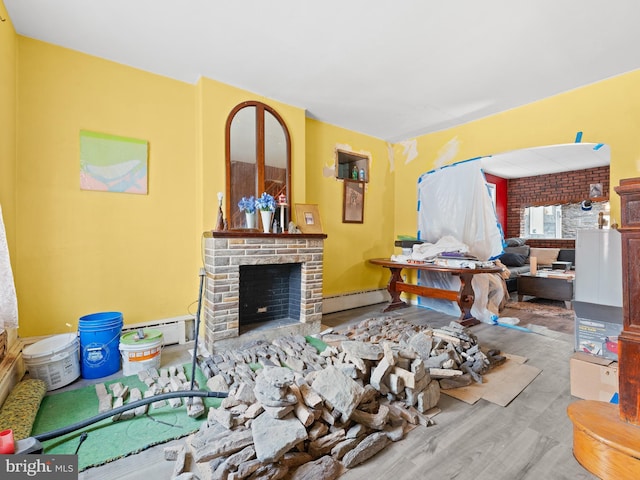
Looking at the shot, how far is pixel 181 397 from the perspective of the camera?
192 cm

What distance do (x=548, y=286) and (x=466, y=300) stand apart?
200 cm

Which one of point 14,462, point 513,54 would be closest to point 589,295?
point 513,54

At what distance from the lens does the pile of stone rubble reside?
1332mm

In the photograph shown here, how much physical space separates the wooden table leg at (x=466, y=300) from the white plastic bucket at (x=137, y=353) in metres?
3.18

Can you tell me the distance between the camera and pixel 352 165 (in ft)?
15.0

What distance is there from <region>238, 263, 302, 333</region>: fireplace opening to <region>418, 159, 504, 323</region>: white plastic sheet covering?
6.94ft

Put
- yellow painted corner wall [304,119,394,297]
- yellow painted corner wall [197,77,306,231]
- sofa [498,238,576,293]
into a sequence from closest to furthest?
yellow painted corner wall [197,77,306,231]
yellow painted corner wall [304,119,394,297]
sofa [498,238,576,293]

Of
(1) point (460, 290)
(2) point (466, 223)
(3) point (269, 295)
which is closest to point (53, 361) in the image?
(3) point (269, 295)

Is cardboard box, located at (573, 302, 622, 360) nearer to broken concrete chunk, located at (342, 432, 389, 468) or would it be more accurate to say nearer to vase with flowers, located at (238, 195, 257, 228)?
broken concrete chunk, located at (342, 432, 389, 468)

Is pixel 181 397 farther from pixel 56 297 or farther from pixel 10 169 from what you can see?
pixel 10 169

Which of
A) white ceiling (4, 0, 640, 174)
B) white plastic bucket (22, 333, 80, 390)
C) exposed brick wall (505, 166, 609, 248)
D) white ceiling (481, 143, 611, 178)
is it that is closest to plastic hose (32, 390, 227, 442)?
white plastic bucket (22, 333, 80, 390)

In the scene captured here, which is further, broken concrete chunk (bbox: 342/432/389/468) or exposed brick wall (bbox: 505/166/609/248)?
exposed brick wall (bbox: 505/166/609/248)

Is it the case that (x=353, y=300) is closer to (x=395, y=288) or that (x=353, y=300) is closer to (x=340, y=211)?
(x=395, y=288)

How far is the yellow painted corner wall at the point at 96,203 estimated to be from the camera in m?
2.42
